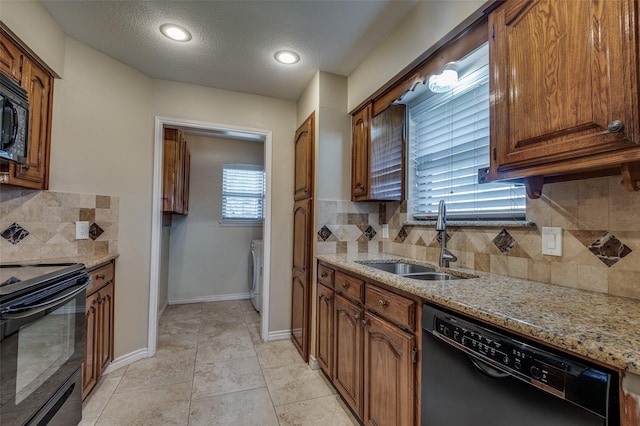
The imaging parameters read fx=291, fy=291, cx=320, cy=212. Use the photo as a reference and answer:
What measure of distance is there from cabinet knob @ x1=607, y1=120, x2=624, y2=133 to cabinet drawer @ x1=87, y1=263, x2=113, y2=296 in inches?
101

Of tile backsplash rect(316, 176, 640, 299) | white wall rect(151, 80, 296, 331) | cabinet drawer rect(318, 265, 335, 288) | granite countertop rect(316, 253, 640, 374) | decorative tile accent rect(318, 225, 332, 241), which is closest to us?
granite countertop rect(316, 253, 640, 374)

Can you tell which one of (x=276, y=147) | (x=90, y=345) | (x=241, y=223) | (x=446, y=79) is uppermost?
(x=446, y=79)

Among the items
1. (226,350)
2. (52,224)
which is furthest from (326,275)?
(52,224)

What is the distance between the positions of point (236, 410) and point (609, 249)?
209cm

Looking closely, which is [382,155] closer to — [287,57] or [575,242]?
[287,57]

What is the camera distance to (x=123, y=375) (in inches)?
86.8

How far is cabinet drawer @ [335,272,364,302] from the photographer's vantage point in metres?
1.66

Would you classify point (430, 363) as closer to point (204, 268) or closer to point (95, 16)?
point (95, 16)

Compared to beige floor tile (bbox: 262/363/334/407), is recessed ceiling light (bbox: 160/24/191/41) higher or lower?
higher

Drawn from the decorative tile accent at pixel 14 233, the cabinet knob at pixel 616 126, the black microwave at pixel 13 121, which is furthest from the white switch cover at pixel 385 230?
the decorative tile accent at pixel 14 233

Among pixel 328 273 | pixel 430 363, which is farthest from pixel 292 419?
pixel 430 363

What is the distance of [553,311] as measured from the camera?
0.88 m

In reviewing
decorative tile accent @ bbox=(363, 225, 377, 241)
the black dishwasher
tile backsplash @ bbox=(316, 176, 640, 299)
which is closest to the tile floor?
the black dishwasher

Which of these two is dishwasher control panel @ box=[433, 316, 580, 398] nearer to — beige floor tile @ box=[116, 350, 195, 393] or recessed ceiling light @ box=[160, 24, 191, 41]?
beige floor tile @ box=[116, 350, 195, 393]
